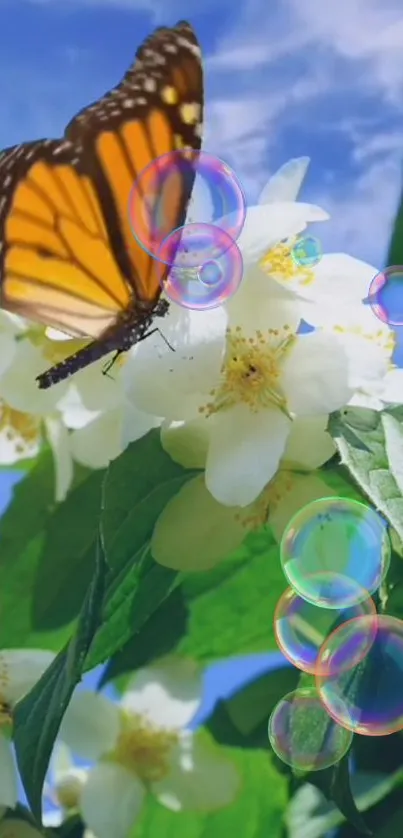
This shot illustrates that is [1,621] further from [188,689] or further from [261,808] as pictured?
[261,808]

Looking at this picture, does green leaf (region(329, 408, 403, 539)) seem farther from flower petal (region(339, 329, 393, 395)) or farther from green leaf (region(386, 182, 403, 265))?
green leaf (region(386, 182, 403, 265))

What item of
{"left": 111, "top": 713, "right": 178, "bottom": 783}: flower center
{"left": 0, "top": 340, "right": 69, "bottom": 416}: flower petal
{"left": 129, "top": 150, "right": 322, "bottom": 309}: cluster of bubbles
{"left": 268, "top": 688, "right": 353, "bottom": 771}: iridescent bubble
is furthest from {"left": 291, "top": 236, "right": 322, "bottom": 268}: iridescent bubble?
{"left": 111, "top": 713, "right": 178, "bottom": 783}: flower center

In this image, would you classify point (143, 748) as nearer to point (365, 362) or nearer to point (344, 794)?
point (344, 794)

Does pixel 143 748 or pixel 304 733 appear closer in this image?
pixel 304 733

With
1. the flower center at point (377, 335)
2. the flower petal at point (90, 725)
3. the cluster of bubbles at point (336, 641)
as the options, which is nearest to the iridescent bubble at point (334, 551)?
the cluster of bubbles at point (336, 641)

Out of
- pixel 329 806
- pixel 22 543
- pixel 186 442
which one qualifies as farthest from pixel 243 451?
pixel 329 806

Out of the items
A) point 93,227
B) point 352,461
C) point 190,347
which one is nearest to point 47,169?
point 93,227
